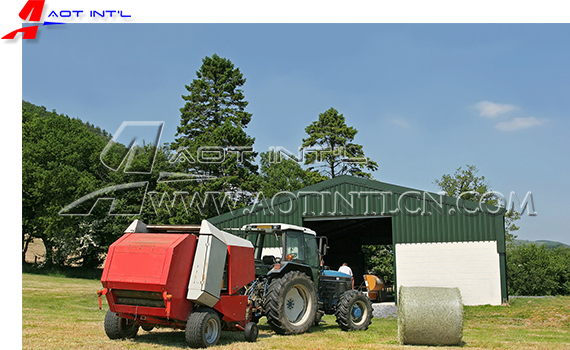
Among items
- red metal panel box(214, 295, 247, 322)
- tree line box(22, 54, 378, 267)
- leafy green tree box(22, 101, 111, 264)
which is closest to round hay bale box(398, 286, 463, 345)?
red metal panel box(214, 295, 247, 322)

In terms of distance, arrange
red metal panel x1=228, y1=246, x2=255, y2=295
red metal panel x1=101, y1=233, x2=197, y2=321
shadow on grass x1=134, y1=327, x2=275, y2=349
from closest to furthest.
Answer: red metal panel x1=101, y1=233, x2=197, y2=321 → shadow on grass x1=134, y1=327, x2=275, y2=349 → red metal panel x1=228, y1=246, x2=255, y2=295

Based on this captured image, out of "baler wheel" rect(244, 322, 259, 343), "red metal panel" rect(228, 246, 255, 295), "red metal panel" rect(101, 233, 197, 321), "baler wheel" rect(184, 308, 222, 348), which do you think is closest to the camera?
"red metal panel" rect(101, 233, 197, 321)

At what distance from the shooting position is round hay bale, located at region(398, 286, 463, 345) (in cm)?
944

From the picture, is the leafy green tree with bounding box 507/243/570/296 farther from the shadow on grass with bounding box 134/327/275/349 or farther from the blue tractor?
the shadow on grass with bounding box 134/327/275/349

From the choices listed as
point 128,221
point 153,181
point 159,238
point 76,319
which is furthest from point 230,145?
point 159,238

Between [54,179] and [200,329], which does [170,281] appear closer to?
[200,329]

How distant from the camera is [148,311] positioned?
8297 mm

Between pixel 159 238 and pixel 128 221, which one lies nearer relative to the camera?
pixel 159 238

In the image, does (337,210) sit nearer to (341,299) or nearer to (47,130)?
(341,299)

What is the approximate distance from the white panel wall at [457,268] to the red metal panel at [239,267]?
12.1 meters

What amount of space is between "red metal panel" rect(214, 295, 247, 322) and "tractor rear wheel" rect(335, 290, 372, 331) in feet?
10.4

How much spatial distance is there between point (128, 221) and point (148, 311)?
3471 cm

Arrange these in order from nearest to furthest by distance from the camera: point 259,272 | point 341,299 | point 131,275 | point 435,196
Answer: point 131,275
point 259,272
point 341,299
point 435,196
